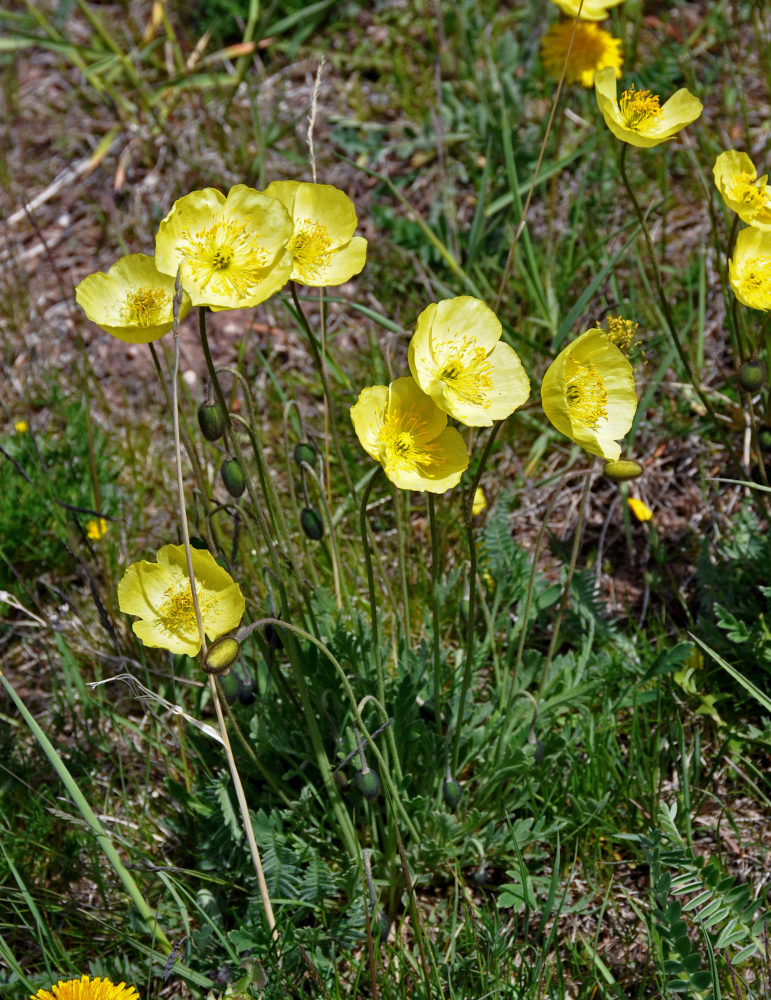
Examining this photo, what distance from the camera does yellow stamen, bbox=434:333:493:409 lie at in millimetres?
1643

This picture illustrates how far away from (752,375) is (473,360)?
30.4 inches

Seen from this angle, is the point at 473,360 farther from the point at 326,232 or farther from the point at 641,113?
the point at 641,113

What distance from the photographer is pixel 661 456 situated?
289 cm

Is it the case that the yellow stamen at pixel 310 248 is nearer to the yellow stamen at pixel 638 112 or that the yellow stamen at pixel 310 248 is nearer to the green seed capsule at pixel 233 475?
the green seed capsule at pixel 233 475

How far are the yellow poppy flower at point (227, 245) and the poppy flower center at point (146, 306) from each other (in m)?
0.11

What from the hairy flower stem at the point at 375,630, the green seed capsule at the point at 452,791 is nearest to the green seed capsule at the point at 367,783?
the hairy flower stem at the point at 375,630

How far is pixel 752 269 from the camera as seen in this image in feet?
6.79

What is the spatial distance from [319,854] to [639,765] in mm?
738

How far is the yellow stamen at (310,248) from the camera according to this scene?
1.77 m

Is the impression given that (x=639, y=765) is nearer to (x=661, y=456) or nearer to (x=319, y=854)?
(x=319, y=854)

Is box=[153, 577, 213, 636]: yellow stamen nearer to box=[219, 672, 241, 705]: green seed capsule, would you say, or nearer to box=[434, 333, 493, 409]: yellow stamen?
box=[219, 672, 241, 705]: green seed capsule

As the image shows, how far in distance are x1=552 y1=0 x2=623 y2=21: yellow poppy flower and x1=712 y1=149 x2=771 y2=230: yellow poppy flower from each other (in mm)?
898

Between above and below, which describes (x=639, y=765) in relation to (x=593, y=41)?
below

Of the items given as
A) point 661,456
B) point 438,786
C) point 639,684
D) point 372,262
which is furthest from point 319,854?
point 372,262
